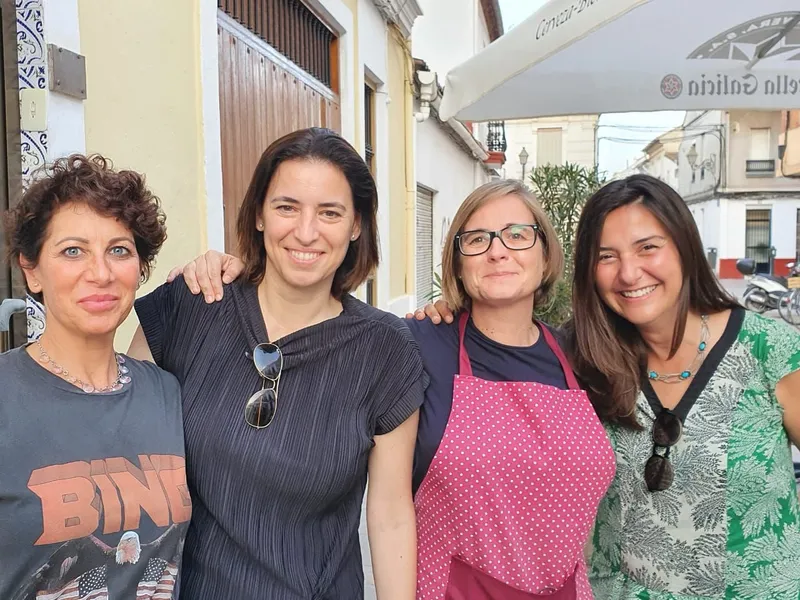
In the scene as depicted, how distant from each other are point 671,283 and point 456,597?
1.05 meters

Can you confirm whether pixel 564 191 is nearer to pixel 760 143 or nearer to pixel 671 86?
pixel 671 86

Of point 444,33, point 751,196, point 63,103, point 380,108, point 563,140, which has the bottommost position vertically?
point 63,103

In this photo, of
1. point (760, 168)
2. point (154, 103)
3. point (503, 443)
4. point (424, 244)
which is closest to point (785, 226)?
point (760, 168)

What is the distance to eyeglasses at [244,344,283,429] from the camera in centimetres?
169

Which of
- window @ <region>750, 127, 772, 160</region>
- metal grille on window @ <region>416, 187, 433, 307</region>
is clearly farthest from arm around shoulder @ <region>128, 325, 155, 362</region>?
window @ <region>750, 127, 772, 160</region>

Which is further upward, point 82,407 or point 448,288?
point 448,288

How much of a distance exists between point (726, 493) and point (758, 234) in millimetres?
33332

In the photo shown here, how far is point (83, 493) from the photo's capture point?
1.33 metres

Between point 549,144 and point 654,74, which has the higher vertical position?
point 549,144

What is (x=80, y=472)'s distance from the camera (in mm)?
1348

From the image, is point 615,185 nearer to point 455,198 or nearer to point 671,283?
point 671,283

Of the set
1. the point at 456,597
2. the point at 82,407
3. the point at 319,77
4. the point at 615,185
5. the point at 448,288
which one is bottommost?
the point at 456,597

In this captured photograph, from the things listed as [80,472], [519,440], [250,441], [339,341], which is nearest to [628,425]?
[519,440]

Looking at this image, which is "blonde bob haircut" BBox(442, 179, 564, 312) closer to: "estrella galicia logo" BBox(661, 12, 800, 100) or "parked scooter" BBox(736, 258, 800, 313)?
"estrella galicia logo" BBox(661, 12, 800, 100)
